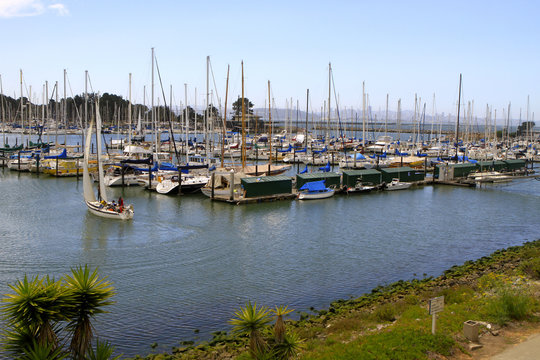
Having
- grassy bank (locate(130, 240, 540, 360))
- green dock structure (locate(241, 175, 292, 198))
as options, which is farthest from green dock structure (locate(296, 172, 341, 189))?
grassy bank (locate(130, 240, 540, 360))

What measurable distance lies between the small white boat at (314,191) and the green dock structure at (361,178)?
3.97m

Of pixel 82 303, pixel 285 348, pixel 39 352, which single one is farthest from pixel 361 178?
pixel 39 352

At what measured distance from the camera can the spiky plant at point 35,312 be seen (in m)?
12.3

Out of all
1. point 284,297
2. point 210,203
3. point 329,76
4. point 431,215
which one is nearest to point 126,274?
point 284,297

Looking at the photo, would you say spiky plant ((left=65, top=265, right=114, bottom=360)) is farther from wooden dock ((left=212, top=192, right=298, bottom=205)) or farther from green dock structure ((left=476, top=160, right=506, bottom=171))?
green dock structure ((left=476, top=160, right=506, bottom=171))

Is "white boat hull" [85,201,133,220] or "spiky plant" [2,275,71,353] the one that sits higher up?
"spiky plant" [2,275,71,353]

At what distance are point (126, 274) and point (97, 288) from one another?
14398mm

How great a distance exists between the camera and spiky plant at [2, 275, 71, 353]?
12273 millimetres

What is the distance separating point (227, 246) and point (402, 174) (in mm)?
35690

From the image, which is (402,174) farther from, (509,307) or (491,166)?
(509,307)

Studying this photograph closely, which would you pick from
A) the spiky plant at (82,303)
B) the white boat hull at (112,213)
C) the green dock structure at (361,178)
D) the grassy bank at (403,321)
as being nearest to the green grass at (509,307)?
the grassy bank at (403,321)

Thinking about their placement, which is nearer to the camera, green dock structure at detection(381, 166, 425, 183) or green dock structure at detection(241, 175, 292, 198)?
green dock structure at detection(241, 175, 292, 198)

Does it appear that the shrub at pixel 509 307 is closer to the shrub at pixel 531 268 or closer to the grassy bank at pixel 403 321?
the grassy bank at pixel 403 321

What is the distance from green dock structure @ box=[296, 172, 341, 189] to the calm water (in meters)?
2.66
